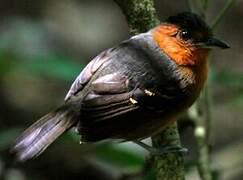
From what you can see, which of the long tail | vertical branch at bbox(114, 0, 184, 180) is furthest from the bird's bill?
the long tail

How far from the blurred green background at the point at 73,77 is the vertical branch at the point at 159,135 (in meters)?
0.34

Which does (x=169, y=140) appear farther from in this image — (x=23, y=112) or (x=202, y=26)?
(x=23, y=112)

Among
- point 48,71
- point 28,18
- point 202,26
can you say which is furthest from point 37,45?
point 202,26

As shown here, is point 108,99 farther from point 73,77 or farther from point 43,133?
point 73,77

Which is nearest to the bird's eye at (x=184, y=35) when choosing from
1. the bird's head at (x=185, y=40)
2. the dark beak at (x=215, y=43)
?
the bird's head at (x=185, y=40)

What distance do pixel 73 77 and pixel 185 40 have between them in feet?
2.36

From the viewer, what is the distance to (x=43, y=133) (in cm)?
413

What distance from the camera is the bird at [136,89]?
13.5ft

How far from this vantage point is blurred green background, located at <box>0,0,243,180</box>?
15.3ft

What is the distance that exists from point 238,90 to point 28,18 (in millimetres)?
3081

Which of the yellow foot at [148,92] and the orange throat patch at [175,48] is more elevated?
the orange throat patch at [175,48]

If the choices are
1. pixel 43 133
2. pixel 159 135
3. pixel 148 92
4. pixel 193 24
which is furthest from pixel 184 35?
pixel 43 133

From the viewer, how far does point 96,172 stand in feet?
20.5

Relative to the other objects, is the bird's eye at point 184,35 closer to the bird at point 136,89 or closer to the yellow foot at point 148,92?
the bird at point 136,89
